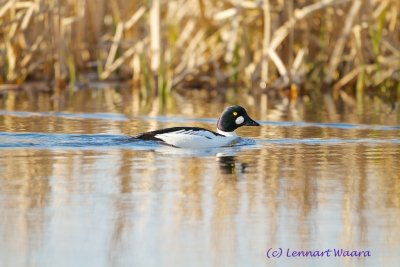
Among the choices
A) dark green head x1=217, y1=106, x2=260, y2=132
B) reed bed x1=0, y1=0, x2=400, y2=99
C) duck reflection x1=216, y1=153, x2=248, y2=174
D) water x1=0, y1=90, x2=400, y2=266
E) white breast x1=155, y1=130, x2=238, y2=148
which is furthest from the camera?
reed bed x1=0, y1=0, x2=400, y2=99

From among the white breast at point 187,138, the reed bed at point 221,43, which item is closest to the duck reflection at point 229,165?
the white breast at point 187,138

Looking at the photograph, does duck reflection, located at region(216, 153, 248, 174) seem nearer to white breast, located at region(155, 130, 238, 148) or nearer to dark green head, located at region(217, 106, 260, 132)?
white breast, located at region(155, 130, 238, 148)

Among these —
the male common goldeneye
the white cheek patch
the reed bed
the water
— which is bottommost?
the water

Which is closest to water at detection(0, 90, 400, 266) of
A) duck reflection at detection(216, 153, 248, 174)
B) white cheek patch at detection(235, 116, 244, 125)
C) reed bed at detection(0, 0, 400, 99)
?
duck reflection at detection(216, 153, 248, 174)

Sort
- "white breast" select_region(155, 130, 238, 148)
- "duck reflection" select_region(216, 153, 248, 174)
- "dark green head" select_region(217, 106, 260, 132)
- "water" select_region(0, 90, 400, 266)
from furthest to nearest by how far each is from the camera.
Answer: "dark green head" select_region(217, 106, 260, 132)
"white breast" select_region(155, 130, 238, 148)
"duck reflection" select_region(216, 153, 248, 174)
"water" select_region(0, 90, 400, 266)

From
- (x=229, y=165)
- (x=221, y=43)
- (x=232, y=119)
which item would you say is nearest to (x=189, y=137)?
(x=232, y=119)

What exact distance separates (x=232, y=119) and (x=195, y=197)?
12.9 feet

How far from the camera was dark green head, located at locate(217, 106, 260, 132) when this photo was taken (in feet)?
36.1

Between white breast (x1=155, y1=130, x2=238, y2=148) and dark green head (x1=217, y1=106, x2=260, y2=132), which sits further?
dark green head (x1=217, y1=106, x2=260, y2=132)

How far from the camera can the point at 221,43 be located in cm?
1709

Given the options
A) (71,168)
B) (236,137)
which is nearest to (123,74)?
(236,137)

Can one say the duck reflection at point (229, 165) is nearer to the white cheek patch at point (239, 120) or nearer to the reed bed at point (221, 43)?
the white cheek patch at point (239, 120)

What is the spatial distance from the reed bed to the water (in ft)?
13.2

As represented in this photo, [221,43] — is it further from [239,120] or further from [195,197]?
[195,197]
